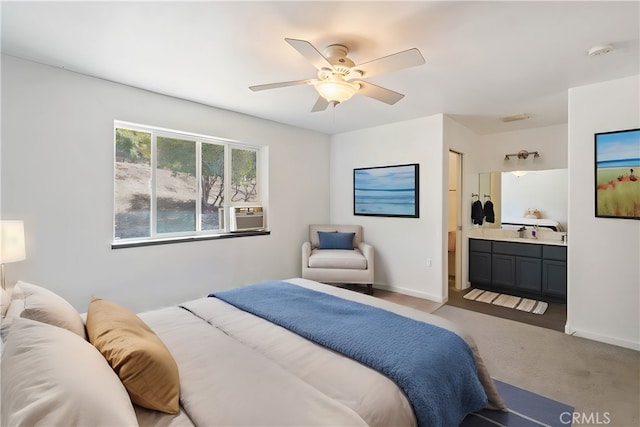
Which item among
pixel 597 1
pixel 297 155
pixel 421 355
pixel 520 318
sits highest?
pixel 597 1

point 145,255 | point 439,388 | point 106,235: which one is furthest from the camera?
point 145,255

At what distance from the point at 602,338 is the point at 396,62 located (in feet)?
10.4

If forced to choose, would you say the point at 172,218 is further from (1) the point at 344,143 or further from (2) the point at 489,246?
(2) the point at 489,246

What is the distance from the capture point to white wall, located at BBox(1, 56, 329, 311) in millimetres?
2438

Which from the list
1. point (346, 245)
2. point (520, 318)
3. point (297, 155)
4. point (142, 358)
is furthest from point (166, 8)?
point (520, 318)

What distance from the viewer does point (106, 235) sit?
2893 mm

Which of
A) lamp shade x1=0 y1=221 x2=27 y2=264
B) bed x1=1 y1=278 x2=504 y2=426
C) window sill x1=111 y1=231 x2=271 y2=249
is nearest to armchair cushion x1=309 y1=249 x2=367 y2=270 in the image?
window sill x1=111 y1=231 x2=271 y2=249

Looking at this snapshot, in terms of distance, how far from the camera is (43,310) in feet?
4.40

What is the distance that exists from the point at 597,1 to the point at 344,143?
3520 mm

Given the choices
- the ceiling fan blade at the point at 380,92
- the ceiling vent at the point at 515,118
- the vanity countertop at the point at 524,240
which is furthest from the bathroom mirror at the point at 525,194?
the ceiling fan blade at the point at 380,92

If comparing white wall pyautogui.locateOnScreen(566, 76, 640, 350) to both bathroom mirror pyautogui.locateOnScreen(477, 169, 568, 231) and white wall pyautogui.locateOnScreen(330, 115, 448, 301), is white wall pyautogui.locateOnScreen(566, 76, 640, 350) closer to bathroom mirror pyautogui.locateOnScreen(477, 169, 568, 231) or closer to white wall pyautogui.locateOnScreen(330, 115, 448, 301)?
white wall pyautogui.locateOnScreen(330, 115, 448, 301)

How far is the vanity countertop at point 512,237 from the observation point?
4142mm

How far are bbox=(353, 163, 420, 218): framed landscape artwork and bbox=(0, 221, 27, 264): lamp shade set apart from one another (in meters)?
3.86

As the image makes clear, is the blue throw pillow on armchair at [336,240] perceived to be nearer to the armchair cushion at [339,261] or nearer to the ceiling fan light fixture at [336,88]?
the armchair cushion at [339,261]
